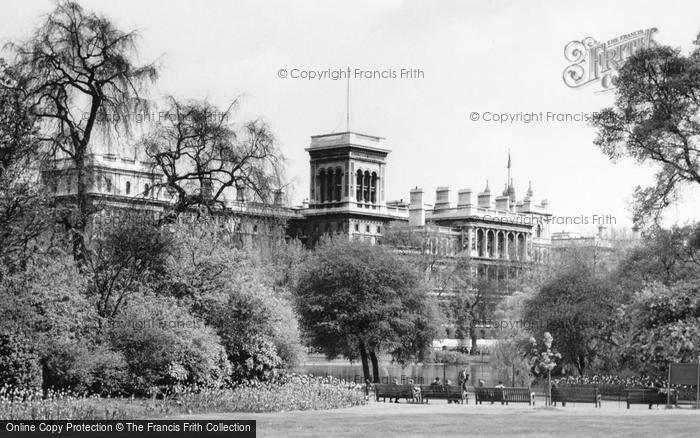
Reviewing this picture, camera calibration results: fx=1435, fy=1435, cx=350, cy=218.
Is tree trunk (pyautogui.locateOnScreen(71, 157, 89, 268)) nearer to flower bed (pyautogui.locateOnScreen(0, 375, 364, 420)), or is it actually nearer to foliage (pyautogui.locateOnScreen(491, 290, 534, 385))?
flower bed (pyautogui.locateOnScreen(0, 375, 364, 420))

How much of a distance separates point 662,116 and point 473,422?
2089 cm

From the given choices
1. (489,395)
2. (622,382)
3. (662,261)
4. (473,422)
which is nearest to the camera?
(473,422)

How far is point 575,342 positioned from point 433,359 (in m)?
56.3

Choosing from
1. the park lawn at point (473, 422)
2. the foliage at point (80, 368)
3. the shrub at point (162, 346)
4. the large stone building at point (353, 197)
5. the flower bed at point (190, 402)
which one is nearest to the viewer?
the park lawn at point (473, 422)

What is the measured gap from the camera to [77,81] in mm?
46219

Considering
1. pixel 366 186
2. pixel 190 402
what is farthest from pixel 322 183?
pixel 190 402

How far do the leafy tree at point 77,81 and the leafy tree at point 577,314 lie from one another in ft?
102

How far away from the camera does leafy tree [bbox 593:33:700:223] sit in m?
52.9

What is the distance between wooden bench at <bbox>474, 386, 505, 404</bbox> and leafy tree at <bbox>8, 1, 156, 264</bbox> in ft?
54.6

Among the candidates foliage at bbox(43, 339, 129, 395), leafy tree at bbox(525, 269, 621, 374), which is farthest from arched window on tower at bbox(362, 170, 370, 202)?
foliage at bbox(43, 339, 129, 395)

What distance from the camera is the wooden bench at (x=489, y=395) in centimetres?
5353

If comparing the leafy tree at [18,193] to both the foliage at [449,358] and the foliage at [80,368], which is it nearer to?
the foliage at [80,368]

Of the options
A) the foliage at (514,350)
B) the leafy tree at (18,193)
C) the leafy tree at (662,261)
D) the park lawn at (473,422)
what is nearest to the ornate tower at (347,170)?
the foliage at (514,350)

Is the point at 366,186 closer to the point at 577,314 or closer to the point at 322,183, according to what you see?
the point at 322,183
